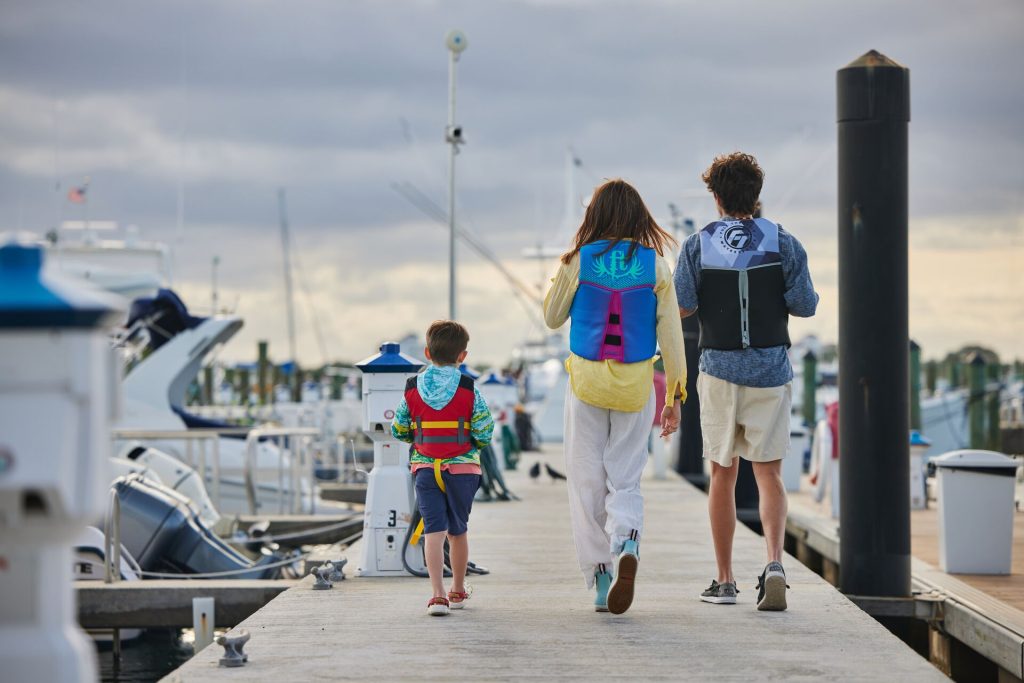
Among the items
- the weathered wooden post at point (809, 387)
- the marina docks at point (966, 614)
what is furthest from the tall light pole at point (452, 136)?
the weathered wooden post at point (809, 387)

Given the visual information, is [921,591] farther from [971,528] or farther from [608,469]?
[608,469]

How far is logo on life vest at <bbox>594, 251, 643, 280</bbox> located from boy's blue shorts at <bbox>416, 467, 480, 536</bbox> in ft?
3.80

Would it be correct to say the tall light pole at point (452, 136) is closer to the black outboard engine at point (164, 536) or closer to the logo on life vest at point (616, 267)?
the black outboard engine at point (164, 536)

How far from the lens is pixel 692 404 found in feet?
60.1

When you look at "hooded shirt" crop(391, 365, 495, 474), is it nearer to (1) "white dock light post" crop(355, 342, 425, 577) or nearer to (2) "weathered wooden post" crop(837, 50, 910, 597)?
(1) "white dock light post" crop(355, 342, 425, 577)

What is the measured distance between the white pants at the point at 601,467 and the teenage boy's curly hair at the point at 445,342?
580 millimetres

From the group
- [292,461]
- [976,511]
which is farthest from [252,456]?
[976,511]

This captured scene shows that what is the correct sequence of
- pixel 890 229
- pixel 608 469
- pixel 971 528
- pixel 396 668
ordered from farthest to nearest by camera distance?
1. pixel 971 528
2. pixel 890 229
3. pixel 608 469
4. pixel 396 668

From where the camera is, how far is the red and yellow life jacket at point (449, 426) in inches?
244

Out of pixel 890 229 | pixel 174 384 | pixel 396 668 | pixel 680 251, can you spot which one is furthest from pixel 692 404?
pixel 396 668

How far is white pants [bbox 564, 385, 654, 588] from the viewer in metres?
5.95

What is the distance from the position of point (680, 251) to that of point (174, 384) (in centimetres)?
1822

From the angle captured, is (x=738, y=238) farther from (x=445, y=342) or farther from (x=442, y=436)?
(x=442, y=436)

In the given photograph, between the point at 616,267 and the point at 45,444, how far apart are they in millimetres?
3750
